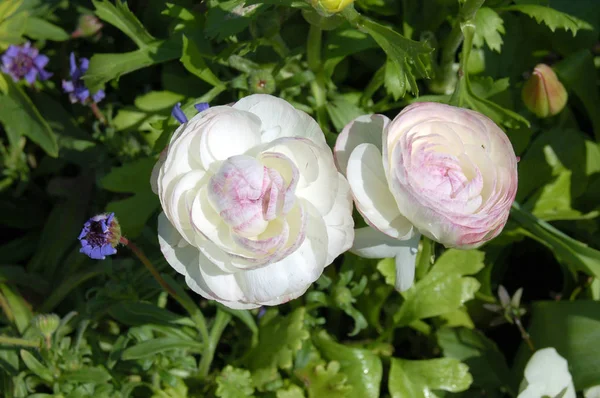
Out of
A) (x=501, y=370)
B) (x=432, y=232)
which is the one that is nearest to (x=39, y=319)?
(x=432, y=232)

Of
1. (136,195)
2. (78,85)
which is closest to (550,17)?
(136,195)

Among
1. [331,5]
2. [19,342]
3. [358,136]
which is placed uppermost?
[331,5]

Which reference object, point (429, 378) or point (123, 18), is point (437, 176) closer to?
point (429, 378)

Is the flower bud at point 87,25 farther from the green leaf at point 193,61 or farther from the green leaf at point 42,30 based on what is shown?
the green leaf at point 193,61

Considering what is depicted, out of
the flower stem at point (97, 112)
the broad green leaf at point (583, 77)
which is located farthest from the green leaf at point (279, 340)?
the broad green leaf at point (583, 77)

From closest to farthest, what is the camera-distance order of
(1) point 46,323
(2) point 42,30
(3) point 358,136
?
(3) point 358,136, (1) point 46,323, (2) point 42,30

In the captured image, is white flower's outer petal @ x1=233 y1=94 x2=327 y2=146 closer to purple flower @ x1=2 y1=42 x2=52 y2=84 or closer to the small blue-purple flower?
the small blue-purple flower

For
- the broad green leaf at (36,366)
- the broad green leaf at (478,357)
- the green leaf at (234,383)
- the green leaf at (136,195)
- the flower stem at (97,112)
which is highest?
the flower stem at (97,112)

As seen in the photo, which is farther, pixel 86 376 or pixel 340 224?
pixel 86 376
